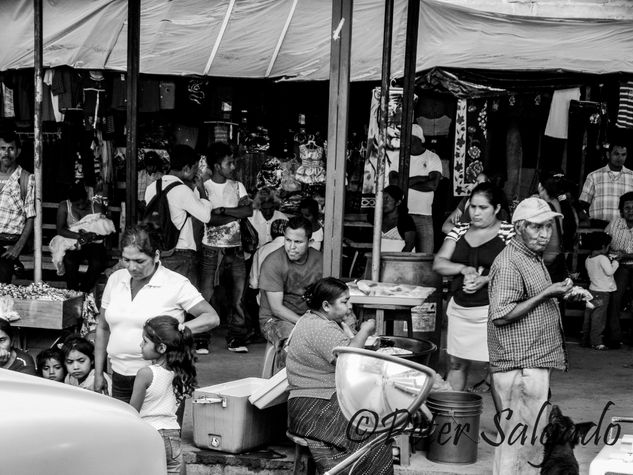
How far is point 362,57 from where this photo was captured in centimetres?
1306

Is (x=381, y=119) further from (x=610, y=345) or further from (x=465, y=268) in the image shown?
(x=610, y=345)

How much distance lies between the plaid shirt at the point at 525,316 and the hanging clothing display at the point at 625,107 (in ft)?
22.8

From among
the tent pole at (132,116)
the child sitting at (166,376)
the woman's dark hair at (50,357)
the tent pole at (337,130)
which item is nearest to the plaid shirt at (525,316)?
the child sitting at (166,376)

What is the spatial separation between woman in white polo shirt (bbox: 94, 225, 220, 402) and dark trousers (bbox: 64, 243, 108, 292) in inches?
181

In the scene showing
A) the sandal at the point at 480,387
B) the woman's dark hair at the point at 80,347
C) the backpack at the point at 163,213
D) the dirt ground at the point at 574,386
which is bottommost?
the dirt ground at the point at 574,386

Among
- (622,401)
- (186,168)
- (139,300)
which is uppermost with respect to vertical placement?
(186,168)

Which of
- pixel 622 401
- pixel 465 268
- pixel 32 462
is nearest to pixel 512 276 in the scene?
pixel 465 268

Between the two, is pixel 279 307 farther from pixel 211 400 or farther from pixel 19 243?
pixel 19 243

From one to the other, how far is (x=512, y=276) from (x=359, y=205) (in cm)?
716

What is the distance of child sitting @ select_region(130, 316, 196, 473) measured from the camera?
5.93 meters

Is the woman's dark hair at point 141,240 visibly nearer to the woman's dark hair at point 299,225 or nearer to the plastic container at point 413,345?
the woman's dark hair at point 299,225

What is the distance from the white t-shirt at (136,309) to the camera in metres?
6.33

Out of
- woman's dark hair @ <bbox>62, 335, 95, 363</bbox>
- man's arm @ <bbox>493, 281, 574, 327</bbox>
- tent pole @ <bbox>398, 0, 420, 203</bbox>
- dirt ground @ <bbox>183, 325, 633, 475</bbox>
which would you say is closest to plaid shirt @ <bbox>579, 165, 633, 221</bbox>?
dirt ground @ <bbox>183, 325, 633, 475</bbox>

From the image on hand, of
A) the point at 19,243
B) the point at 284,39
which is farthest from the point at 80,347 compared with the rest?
the point at 284,39
